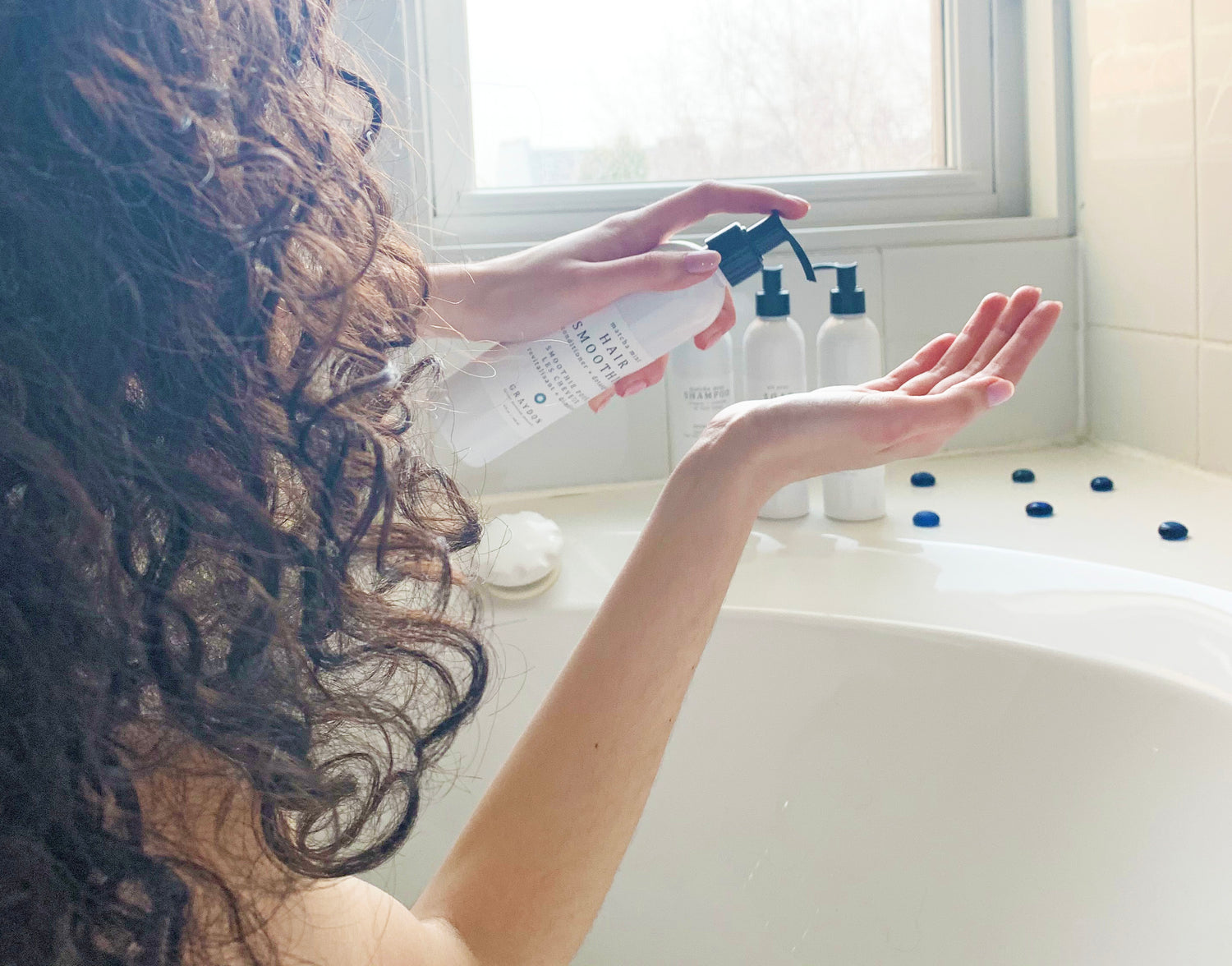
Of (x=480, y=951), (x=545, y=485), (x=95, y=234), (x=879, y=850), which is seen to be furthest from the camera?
(x=545, y=485)

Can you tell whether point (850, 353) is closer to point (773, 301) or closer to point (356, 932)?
point (773, 301)

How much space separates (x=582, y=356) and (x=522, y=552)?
0.93 ft

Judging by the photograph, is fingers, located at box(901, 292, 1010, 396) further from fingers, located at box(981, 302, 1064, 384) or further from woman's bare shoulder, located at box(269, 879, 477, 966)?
woman's bare shoulder, located at box(269, 879, 477, 966)

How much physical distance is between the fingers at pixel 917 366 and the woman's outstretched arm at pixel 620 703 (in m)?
0.07

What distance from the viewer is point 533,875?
50 centimetres

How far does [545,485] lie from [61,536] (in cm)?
82

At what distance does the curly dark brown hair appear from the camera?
1.08 feet

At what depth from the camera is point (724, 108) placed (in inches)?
49.4

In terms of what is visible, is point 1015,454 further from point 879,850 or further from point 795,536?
point 879,850

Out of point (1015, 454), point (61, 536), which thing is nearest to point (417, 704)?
point (61, 536)

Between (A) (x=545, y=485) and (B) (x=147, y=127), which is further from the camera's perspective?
(A) (x=545, y=485)

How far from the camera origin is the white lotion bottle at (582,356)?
27.3 inches

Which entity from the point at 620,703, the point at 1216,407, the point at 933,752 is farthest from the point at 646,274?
the point at 1216,407

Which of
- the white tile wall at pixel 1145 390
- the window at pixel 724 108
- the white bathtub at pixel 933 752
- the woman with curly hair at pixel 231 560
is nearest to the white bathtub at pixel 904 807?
the white bathtub at pixel 933 752
